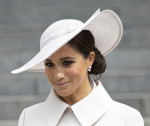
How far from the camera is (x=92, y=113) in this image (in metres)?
2.83

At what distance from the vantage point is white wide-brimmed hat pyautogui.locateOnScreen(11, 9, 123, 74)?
8.35ft

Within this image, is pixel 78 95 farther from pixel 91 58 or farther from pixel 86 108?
pixel 91 58

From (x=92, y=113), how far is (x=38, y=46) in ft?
12.3

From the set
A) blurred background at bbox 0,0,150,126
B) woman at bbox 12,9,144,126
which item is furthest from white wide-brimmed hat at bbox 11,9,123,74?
blurred background at bbox 0,0,150,126

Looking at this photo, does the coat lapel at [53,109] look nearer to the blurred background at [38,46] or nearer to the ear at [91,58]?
the ear at [91,58]

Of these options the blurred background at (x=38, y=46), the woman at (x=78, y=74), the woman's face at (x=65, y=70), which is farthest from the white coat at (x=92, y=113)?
the blurred background at (x=38, y=46)

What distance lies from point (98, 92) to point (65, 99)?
0.61 feet

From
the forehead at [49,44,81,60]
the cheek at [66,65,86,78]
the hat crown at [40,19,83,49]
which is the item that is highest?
the hat crown at [40,19,83,49]

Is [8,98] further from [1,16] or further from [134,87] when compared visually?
[1,16]

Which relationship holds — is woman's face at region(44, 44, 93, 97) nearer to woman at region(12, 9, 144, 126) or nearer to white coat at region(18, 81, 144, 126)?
woman at region(12, 9, 144, 126)

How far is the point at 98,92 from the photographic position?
287 centimetres

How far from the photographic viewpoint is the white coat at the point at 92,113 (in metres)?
2.79

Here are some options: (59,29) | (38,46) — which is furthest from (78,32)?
(38,46)

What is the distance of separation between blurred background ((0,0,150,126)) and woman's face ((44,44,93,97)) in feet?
8.29
